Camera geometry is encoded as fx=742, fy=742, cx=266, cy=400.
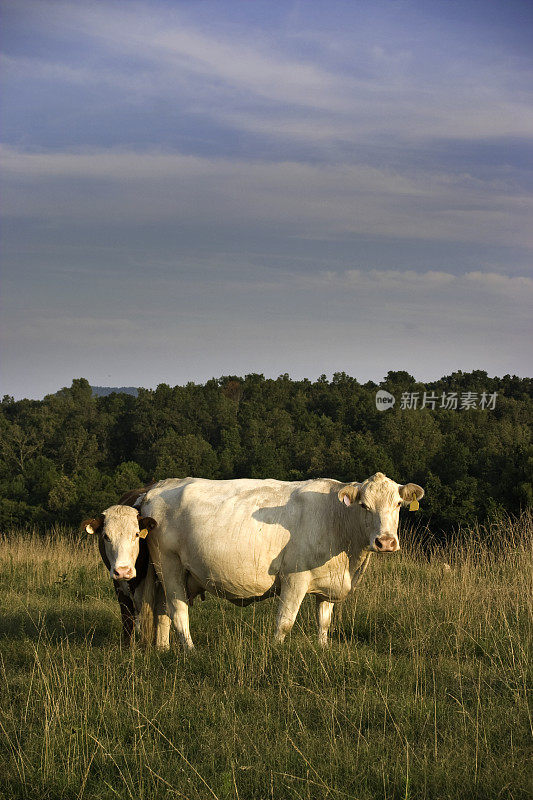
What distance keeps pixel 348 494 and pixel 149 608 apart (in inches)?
102

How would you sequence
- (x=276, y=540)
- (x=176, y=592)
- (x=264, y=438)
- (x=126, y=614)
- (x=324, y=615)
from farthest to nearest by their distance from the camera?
(x=264, y=438) → (x=126, y=614) → (x=176, y=592) → (x=324, y=615) → (x=276, y=540)

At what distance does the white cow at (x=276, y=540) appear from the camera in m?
7.43

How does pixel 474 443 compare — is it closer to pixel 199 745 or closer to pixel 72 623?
pixel 72 623

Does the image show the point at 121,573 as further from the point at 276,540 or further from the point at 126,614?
the point at 276,540

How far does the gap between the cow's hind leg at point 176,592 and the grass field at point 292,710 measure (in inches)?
10.0

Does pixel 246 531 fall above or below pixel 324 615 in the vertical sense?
above

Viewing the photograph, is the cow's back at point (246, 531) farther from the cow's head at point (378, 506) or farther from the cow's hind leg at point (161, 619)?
the cow's hind leg at point (161, 619)

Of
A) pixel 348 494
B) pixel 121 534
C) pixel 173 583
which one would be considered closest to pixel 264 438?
pixel 173 583

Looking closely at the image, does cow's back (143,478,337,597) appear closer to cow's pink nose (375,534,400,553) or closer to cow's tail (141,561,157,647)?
cow's tail (141,561,157,647)

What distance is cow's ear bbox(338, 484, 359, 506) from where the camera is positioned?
23.9ft

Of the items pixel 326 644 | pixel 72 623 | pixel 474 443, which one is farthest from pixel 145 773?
pixel 474 443

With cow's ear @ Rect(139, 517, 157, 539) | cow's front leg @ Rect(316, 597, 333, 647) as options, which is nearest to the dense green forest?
cow's front leg @ Rect(316, 597, 333, 647)

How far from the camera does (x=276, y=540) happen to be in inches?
298

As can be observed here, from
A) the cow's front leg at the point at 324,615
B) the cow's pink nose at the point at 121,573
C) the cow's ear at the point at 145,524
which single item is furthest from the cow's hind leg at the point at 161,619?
the cow's front leg at the point at 324,615
